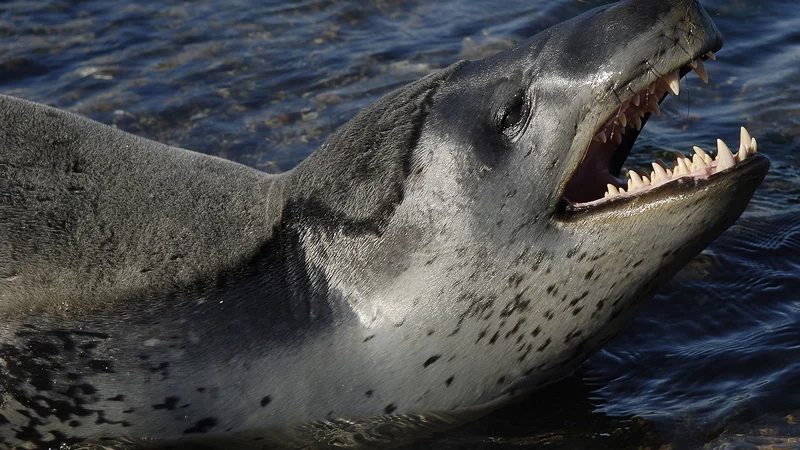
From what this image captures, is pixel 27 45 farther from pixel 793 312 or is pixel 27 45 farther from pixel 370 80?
pixel 793 312

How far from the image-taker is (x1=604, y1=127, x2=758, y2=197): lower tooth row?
4.17m

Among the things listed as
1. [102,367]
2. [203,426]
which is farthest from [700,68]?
[102,367]

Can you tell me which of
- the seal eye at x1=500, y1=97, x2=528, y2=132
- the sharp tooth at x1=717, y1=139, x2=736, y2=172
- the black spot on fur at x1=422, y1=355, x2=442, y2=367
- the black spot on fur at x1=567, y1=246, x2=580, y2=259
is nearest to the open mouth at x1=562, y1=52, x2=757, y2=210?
the sharp tooth at x1=717, y1=139, x2=736, y2=172

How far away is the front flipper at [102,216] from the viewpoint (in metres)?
4.31

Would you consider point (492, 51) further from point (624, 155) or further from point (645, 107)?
point (645, 107)

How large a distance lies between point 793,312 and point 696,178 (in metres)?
1.52

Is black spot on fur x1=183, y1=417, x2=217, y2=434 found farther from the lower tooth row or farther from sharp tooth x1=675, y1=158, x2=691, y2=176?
sharp tooth x1=675, y1=158, x2=691, y2=176

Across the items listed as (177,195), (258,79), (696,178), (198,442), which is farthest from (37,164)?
(258,79)

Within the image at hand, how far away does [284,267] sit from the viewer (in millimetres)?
4504

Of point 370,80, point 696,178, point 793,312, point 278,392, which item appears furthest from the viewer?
point 370,80

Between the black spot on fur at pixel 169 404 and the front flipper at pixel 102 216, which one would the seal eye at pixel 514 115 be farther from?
the black spot on fur at pixel 169 404

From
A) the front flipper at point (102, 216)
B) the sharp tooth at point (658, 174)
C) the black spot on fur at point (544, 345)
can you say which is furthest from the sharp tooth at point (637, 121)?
the front flipper at point (102, 216)

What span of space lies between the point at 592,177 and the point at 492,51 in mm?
4221

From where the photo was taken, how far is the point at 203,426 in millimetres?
4457
